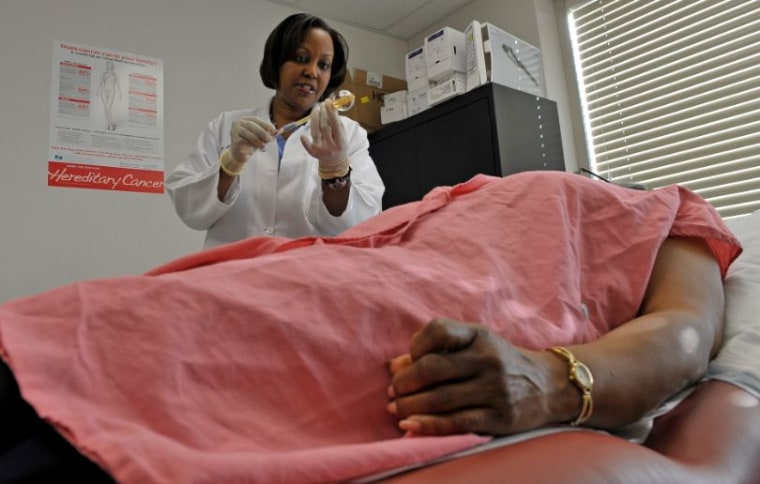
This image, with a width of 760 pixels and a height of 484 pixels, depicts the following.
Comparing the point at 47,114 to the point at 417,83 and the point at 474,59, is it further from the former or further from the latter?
the point at 474,59

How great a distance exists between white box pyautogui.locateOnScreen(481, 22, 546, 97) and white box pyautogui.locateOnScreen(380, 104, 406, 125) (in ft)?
1.53

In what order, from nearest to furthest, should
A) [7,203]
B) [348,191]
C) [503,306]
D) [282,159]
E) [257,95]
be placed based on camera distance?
[503,306]
[348,191]
[282,159]
[7,203]
[257,95]

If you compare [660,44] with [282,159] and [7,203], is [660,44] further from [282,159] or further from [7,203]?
[7,203]

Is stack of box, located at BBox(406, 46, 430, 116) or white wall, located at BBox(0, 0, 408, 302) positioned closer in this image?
white wall, located at BBox(0, 0, 408, 302)

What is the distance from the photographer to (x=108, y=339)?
1.47 ft

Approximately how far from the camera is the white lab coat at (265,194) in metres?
1.48

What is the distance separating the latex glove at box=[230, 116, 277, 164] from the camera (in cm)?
133

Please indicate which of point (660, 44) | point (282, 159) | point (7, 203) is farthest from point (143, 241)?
point (660, 44)

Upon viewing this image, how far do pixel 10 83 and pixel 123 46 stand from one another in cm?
44

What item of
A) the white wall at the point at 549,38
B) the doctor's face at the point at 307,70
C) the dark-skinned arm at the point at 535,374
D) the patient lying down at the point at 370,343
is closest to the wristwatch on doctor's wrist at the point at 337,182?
the doctor's face at the point at 307,70

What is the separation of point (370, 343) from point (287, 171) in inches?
44.9

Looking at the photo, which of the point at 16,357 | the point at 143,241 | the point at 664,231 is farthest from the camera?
the point at 143,241

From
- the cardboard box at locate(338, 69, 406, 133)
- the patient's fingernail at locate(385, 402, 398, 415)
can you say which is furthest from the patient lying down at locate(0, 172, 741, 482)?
the cardboard box at locate(338, 69, 406, 133)

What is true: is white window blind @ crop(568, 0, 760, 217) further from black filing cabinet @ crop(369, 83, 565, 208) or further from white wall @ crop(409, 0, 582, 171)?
black filing cabinet @ crop(369, 83, 565, 208)
